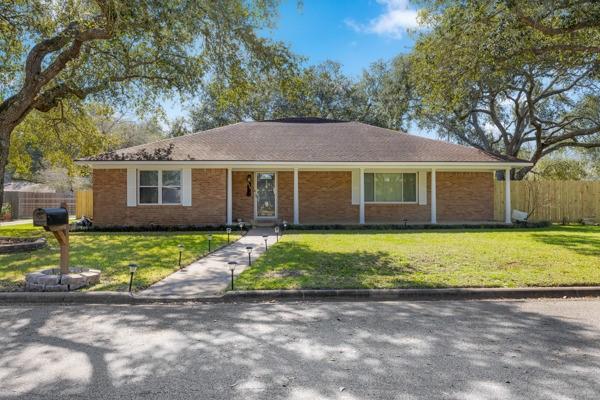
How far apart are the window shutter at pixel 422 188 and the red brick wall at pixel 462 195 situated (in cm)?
60

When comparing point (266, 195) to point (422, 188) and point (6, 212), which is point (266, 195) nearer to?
point (422, 188)

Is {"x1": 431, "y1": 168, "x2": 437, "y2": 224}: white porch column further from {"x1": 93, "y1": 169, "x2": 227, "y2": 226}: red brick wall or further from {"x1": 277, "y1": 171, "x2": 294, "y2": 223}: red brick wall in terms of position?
{"x1": 93, "y1": 169, "x2": 227, "y2": 226}: red brick wall

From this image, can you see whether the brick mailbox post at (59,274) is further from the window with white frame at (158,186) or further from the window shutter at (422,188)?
the window shutter at (422,188)

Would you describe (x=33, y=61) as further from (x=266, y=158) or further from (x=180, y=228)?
(x=266, y=158)

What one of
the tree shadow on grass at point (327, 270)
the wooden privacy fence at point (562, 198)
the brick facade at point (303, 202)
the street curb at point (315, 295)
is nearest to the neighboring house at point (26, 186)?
the brick facade at point (303, 202)

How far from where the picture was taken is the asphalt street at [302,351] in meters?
3.35

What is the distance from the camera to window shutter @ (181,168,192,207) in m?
16.5

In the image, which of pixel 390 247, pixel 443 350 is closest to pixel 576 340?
pixel 443 350

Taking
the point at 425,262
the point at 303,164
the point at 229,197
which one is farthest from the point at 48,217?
the point at 303,164

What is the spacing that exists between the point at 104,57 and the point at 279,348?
45.0ft

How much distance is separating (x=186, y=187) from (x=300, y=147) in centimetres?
499

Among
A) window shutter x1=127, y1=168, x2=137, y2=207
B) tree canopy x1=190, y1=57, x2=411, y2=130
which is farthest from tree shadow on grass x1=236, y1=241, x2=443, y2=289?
tree canopy x1=190, y1=57, x2=411, y2=130

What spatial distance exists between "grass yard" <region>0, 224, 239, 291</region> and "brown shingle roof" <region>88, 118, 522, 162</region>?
12.0ft

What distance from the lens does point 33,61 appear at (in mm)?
12367
